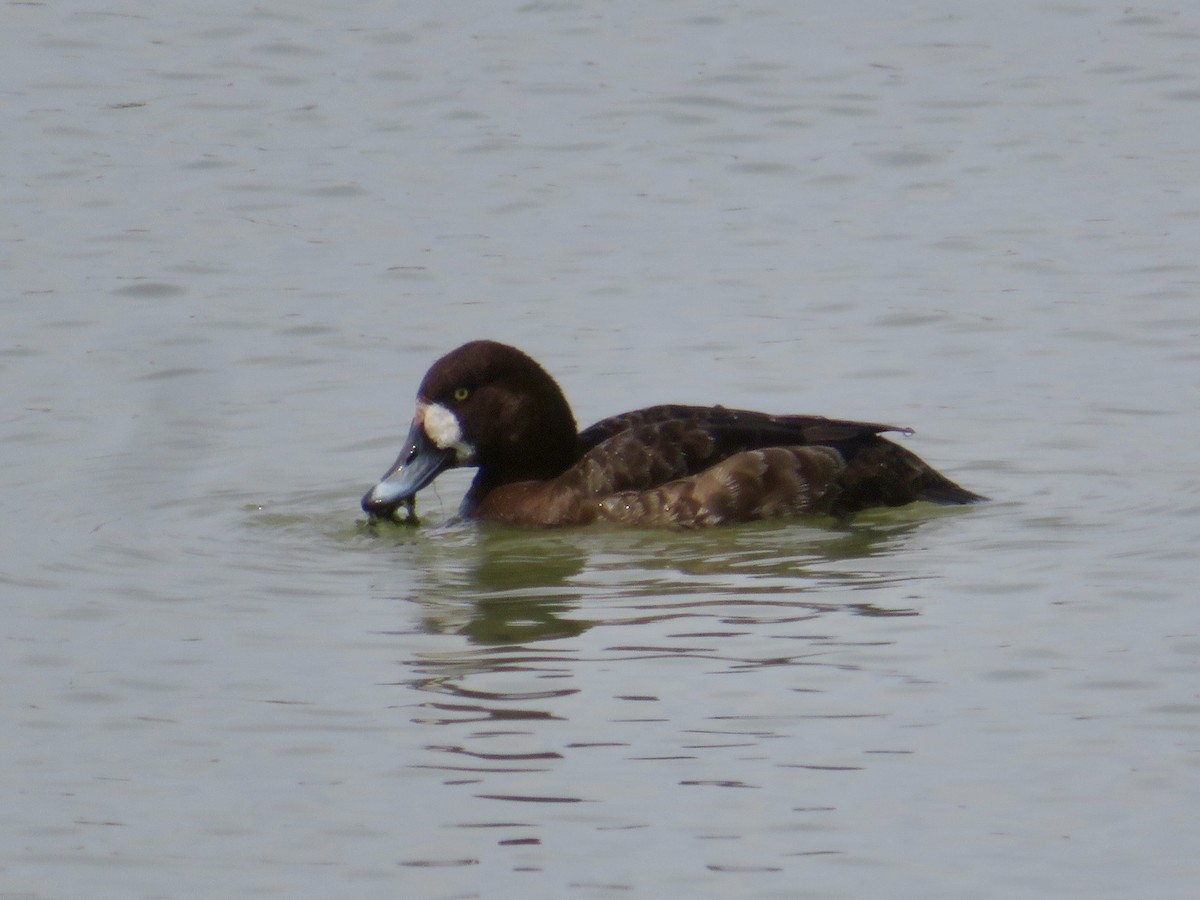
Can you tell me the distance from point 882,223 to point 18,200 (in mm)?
5116

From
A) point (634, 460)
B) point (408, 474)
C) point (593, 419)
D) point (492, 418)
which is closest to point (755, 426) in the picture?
point (634, 460)

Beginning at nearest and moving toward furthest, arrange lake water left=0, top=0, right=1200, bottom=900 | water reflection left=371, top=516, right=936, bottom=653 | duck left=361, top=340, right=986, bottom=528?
lake water left=0, top=0, right=1200, bottom=900
water reflection left=371, top=516, right=936, bottom=653
duck left=361, top=340, right=986, bottom=528

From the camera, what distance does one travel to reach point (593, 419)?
10570mm

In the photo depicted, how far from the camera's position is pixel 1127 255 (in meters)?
12.3

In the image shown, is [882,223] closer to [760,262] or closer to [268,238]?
[760,262]

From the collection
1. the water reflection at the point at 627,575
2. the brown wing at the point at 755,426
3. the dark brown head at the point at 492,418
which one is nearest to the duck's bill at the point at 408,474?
the dark brown head at the point at 492,418

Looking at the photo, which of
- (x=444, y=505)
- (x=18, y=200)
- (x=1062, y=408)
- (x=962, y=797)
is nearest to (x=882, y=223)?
(x=1062, y=408)

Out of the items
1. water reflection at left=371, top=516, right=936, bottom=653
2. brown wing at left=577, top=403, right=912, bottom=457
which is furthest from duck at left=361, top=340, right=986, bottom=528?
water reflection at left=371, top=516, right=936, bottom=653

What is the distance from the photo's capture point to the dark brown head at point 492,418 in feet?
30.7

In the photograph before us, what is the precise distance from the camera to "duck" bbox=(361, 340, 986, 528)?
8.97 m

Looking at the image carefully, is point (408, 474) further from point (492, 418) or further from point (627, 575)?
point (627, 575)

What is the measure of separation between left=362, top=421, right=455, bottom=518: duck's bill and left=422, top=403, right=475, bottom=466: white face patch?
0.07 feet

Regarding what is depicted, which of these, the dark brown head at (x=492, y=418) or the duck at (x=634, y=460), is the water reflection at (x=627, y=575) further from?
the dark brown head at (x=492, y=418)

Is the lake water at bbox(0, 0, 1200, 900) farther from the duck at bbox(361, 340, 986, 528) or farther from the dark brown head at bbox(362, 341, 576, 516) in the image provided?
the dark brown head at bbox(362, 341, 576, 516)
